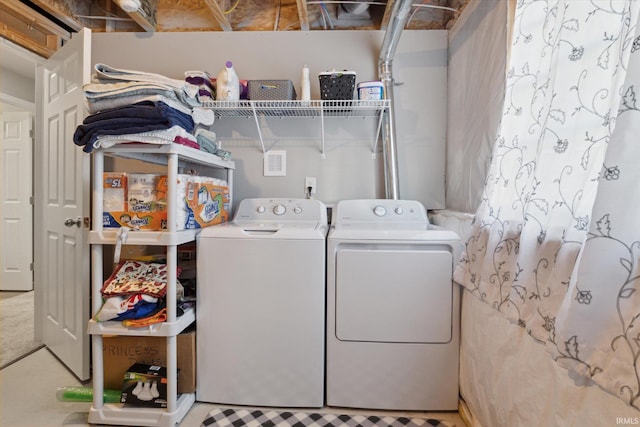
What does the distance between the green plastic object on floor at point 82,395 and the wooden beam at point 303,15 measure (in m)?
2.30

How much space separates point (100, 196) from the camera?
1.42 metres


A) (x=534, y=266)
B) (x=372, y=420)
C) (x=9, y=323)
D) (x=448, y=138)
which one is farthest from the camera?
(x=9, y=323)

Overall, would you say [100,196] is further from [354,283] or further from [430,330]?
[430,330]

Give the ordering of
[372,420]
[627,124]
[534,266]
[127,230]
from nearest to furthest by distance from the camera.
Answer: [627,124] < [534,266] < [127,230] < [372,420]

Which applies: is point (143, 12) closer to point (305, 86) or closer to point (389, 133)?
point (305, 86)

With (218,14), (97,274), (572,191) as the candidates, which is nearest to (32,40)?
(218,14)

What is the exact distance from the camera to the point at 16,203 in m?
3.58

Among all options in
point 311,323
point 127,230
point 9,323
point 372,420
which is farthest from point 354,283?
point 9,323

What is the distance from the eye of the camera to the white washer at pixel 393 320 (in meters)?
1.50

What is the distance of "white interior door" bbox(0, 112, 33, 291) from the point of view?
140 inches

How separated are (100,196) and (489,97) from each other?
193cm

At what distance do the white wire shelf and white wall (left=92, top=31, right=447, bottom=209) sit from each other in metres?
0.06

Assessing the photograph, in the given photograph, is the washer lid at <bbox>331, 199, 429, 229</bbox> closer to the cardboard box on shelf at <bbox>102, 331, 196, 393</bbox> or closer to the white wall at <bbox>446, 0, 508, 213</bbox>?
the white wall at <bbox>446, 0, 508, 213</bbox>

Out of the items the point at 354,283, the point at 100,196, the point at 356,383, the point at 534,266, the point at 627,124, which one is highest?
the point at 627,124
